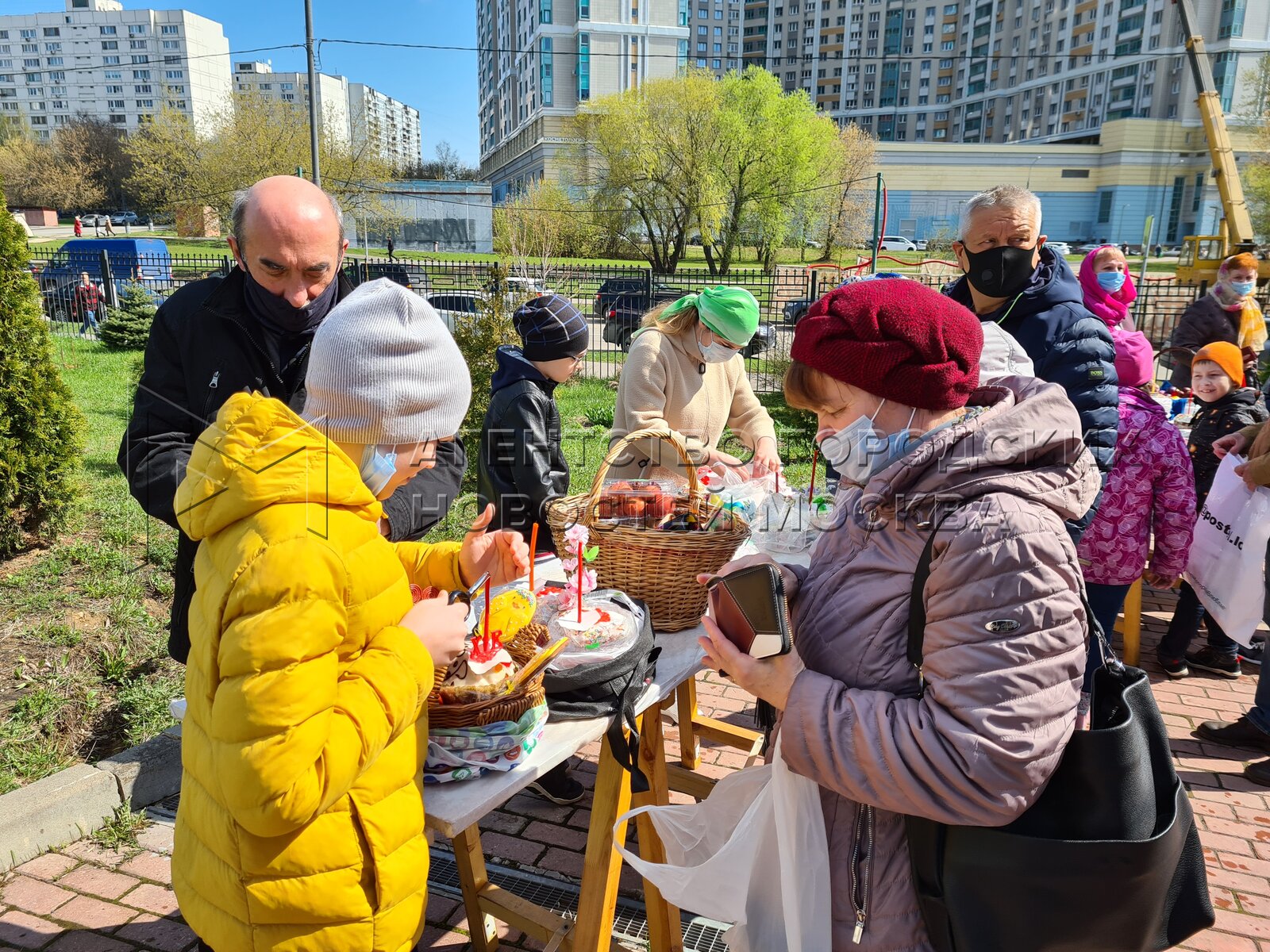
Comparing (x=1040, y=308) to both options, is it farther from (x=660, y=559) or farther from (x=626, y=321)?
(x=626, y=321)

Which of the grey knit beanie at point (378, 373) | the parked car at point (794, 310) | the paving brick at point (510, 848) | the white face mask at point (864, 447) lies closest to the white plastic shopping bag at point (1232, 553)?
the white face mask at point (864, 447)

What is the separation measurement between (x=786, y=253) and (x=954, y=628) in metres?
59.6

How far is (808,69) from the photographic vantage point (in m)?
108

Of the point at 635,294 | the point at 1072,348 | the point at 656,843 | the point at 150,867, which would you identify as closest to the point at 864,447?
the point at 656,843

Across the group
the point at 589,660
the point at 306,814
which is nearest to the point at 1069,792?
the point at 589,660

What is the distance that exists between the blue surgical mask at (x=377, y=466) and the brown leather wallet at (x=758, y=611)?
68cm

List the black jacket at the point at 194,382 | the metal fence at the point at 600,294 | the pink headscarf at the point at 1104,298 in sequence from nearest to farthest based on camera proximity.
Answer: the black jacket at the point at 194,382 → the pink headscarf at the point at 1104,298 → the metal fence at the point at 600,294

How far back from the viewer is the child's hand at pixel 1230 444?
4.29 meters

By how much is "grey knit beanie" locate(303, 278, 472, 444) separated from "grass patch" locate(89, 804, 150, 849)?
96.8 inches

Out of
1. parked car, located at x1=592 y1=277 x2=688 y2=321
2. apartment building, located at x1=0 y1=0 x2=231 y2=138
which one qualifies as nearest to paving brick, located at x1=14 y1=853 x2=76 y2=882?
parked car, located at x1=592 y1=277 x2=688 y2=321

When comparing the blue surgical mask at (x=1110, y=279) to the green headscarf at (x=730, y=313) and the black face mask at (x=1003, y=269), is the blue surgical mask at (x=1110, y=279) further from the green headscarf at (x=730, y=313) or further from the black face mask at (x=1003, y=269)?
the green headscarf at (x=730, y=313)

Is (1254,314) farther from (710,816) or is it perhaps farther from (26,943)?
(26,943)

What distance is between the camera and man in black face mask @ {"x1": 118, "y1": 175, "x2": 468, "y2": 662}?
229cm

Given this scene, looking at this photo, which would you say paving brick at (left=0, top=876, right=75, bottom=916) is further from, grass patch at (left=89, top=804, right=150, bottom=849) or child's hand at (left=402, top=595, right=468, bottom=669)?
child's hand at (left=402, top=595, right=468, bottom=669)
